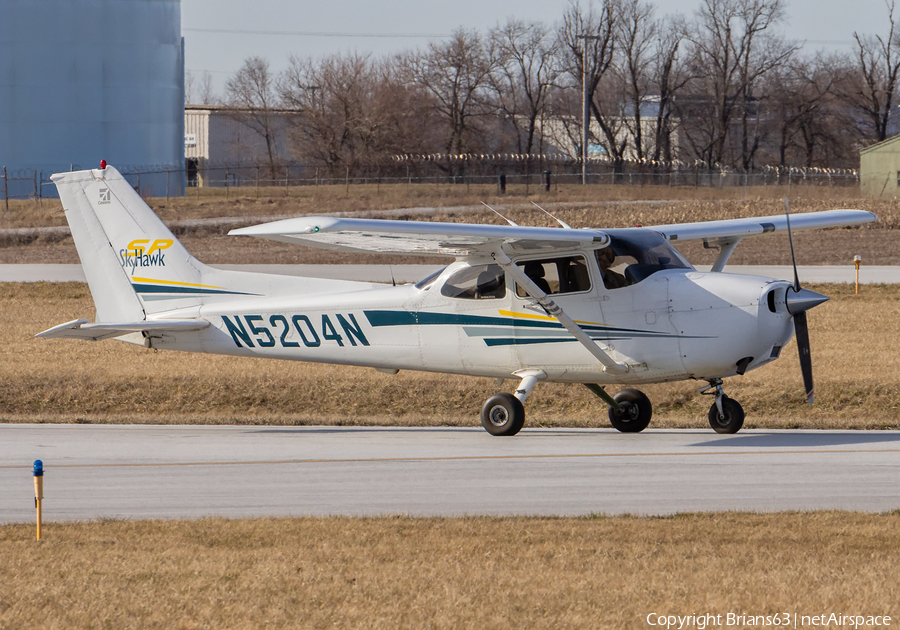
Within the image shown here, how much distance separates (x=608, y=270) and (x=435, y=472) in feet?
10.7

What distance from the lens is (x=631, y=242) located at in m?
12.6

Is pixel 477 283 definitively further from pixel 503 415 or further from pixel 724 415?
pixel 724 415

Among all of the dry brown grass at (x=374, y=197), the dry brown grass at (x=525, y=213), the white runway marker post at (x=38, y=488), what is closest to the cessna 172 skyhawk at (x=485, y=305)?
the white runway marker post at (x=38, y=488)

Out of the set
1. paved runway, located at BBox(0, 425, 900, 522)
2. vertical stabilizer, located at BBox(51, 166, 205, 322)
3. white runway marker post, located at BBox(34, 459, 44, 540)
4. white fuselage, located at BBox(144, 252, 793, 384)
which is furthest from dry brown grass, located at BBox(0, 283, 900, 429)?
white runway marker post, located at BBox(34, 459, 44, 540)

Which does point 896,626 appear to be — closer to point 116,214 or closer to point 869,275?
point 116,214

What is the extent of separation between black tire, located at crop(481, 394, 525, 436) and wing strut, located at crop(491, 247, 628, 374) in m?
1.15

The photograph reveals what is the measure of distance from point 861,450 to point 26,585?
29.1 feet

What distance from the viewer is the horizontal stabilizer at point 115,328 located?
13.3m

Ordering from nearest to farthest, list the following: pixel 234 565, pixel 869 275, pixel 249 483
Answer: pixel 234 565
pixel 249 483
pixel 869 275

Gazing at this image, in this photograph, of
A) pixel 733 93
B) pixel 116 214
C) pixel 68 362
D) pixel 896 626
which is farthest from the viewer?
pixel 733 93

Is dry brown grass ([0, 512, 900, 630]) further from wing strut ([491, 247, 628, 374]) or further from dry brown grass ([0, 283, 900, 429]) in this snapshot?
dry brown grass ([0, 283, 900, 429])

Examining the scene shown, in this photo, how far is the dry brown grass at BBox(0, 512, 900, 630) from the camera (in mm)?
6117

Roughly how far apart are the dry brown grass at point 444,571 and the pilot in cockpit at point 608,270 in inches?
165

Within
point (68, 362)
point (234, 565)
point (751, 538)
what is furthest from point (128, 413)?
point (751, 538)
